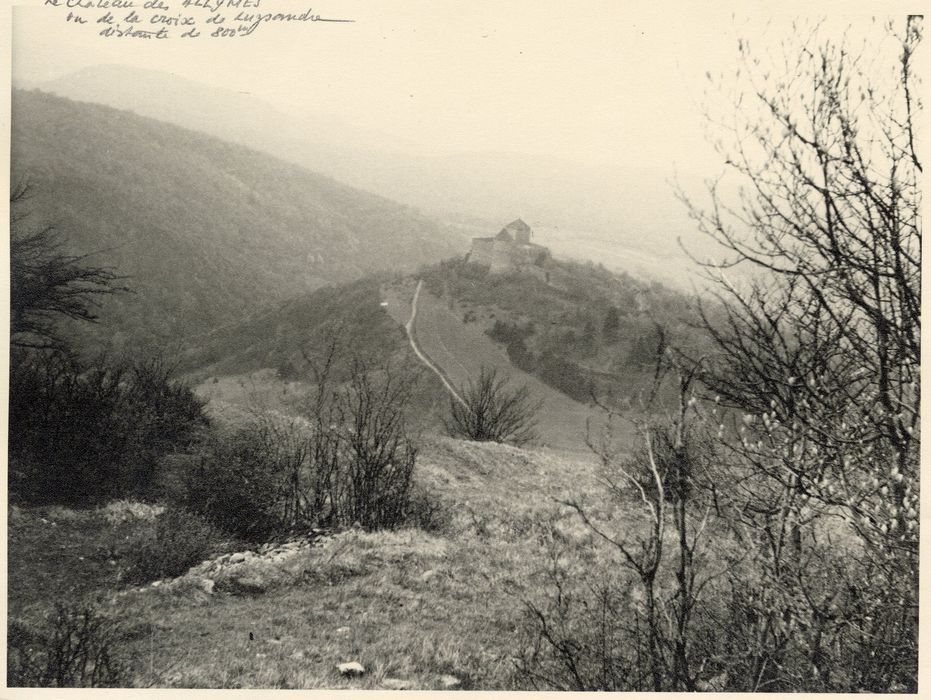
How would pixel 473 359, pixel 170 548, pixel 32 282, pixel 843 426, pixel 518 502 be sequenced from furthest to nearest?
pixel 473 359, pixel 518 502, pixel 32 282, pixel 170 548, pixel 843 426

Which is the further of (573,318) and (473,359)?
(573,318)

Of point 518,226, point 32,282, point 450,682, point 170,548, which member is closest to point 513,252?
point 518,226

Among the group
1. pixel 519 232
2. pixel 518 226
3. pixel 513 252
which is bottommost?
pixel 513 252

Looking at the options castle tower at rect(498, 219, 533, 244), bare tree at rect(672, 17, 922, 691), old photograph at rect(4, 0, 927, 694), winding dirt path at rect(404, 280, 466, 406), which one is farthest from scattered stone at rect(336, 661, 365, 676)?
castle tower at rect(498, 219, 533, 244)

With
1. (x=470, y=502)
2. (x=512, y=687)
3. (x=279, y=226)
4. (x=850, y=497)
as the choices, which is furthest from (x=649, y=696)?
(x=279, y=226)

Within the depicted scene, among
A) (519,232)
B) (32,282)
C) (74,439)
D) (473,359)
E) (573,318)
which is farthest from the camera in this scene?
(519,232)

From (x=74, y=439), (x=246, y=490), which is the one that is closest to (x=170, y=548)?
(x=246, y=490)

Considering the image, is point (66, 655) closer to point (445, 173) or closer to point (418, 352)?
point (418, 352)

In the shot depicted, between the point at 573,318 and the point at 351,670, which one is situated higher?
the point at 573,318
